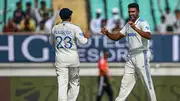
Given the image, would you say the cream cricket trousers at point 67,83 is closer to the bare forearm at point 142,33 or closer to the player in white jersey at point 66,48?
the player in white jersey at point 66,48

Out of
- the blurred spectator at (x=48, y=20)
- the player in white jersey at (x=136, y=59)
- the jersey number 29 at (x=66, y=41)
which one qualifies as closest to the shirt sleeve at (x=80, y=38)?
the jersey number 29 at (x=66, y=41)

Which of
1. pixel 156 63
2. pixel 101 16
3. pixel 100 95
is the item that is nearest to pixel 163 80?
pixel 156 63

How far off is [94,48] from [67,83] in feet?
20.1

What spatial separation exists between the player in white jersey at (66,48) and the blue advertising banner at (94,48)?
6015mm

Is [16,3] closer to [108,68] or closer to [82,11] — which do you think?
[82,11]

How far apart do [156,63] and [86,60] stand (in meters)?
1.86

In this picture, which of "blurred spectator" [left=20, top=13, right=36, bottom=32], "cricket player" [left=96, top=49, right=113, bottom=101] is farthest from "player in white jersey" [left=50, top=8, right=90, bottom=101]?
"blurred spectator" [left=20, top=13, right=36, bottom=32]

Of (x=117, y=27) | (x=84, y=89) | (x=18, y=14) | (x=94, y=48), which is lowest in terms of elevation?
(x=84, y=89)

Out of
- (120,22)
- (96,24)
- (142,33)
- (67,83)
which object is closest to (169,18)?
(120,22)

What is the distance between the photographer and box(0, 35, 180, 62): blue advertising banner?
54.2 feet

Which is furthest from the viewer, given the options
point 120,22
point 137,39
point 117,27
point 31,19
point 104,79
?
point 31,19

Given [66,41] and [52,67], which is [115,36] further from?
[52,67]

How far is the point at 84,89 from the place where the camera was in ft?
52.9

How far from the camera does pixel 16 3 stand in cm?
1945
